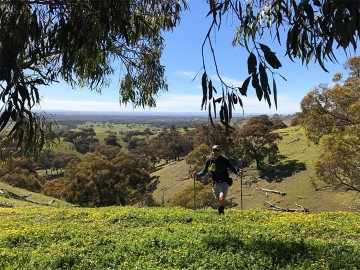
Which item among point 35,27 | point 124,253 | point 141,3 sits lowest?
point 124,253

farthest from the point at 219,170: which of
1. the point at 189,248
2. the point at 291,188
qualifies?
the point at 291,188

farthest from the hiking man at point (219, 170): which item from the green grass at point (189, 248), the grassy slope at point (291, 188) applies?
the grassy slope at point (291, 188)

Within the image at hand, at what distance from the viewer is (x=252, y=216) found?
34.2 feet

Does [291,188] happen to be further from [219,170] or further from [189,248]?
[189,248]

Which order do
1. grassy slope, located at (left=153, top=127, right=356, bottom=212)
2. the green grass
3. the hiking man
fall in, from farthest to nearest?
grassy slope, located at (left=153, top=127, right=356, bottom=212) → the hiking man → the green grass

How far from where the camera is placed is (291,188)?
43656mm

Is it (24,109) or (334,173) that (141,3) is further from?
(334,173)

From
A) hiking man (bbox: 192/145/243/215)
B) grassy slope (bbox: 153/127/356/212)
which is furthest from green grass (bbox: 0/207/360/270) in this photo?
grassy slope (bbox: 153/127/356/212)

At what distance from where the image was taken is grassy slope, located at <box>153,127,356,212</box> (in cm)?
3728

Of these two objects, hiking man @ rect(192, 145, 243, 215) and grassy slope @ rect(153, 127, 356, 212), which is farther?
grassy slope @ rect(153, 127, 356, 212)

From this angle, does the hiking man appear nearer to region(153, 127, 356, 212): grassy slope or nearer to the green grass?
the green grass

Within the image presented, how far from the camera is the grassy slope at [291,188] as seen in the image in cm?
3728

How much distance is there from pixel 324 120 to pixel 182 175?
3973cm

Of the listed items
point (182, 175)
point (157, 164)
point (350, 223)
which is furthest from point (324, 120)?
point (157, 164)
